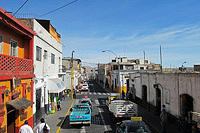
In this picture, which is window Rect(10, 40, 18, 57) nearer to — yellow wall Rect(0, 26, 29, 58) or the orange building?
the orange building

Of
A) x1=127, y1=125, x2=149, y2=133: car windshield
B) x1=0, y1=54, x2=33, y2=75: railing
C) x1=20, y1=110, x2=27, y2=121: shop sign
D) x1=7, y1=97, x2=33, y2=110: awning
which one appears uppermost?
x1=0, y1=54, x2=33, y2=75: railing

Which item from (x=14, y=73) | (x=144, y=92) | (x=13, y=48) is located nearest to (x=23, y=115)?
(x=14, y=73)

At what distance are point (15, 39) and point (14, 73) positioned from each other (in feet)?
9.31

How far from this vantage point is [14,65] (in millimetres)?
9891

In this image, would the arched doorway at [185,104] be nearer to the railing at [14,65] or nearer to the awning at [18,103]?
the awning at [18,103]

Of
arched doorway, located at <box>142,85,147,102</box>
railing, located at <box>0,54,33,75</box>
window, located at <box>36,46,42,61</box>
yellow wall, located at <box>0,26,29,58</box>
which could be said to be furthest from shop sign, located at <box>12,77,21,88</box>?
arched doorway, located at <box>142,85,147,102</box>

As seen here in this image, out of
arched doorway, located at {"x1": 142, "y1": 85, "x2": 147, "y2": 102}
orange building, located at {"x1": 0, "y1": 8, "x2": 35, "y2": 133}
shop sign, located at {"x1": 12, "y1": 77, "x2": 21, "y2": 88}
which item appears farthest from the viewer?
arched doorway, located at {"x1": 142, "y1": 85, "x2": 147, "y2": 102}

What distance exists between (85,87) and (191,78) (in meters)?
33.7

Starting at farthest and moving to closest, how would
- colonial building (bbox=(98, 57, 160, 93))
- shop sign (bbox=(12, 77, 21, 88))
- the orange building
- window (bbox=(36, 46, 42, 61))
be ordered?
colonial building (bbox=(98, 57, 160, 93)), window (bbox=(36, 46, 42, 61)), shop sign (bbox=(12, 77, 21, 88)), the orange building

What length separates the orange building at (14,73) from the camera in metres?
8.75

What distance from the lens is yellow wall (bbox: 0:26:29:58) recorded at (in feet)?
32.8

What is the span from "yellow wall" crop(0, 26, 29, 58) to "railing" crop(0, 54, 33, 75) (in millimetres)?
821

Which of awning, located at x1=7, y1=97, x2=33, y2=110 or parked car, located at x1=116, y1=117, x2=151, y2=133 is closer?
parked car, located at x1=116, y1=117, x2=151, y2=133

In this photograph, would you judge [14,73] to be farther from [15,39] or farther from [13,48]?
[15,39]
